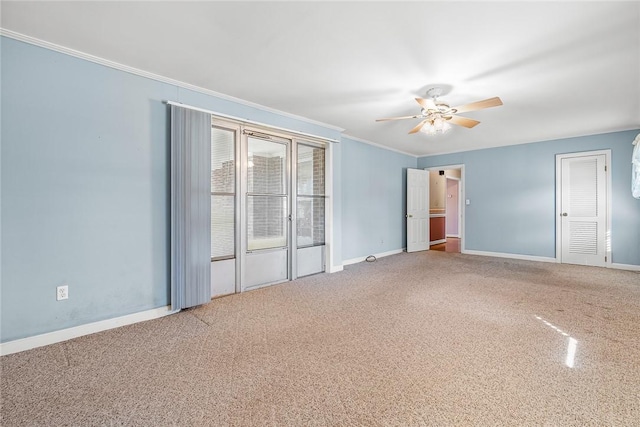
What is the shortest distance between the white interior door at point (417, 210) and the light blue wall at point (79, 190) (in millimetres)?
5422

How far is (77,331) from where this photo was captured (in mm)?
2508

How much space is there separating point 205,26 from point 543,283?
5172mm

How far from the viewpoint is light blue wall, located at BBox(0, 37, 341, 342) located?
2244 mm

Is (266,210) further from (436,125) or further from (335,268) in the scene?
(436,125)

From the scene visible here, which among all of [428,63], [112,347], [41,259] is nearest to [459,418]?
[112,347]

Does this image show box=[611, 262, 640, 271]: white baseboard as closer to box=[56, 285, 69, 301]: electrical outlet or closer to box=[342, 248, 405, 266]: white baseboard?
box=[342, 248, 405, 266]: white baseboard

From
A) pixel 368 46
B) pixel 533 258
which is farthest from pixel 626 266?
pixel 368 46

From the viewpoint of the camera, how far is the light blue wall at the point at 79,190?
2244 mm

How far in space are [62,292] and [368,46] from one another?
131 inches

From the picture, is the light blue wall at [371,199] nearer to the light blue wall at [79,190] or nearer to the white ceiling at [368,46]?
the white ceiling at [368,46]

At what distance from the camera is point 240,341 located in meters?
2.44

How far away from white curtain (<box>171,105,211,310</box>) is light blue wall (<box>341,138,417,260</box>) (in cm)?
286

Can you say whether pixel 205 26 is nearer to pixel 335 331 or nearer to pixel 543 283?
pixel 335 331

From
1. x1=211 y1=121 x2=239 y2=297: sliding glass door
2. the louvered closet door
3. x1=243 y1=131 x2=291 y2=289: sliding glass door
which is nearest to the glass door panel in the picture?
x1=243 y1=131 x2=291 y2=289: sliding glass door
